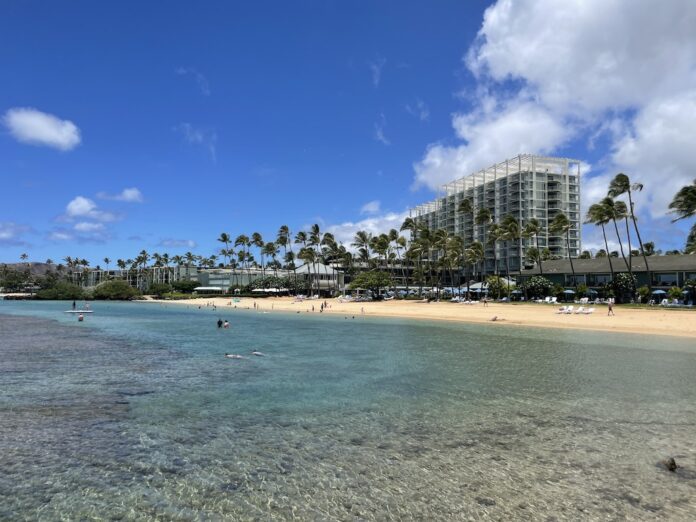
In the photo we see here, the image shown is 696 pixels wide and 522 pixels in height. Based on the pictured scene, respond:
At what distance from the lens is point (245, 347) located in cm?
2944

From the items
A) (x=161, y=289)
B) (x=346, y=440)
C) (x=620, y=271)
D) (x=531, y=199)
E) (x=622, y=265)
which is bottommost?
(x=346, y=440)

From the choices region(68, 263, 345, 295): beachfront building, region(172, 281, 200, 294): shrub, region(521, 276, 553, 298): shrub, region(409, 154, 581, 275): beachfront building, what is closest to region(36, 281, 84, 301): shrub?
region(68, 263, 345, 295): beachfront building

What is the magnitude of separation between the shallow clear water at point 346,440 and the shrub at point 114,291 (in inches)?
4939

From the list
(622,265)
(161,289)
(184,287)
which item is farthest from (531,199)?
(161,289)

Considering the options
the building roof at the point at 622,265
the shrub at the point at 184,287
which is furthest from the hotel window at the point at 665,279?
the shrub at the point at 184,287

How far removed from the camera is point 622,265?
244 ft

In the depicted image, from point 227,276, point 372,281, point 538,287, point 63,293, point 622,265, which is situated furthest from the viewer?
point 227,276

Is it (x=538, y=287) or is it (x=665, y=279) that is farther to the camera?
(x=538, y=287)

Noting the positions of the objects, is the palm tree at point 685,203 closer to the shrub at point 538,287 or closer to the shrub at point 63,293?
the shrub at point 538,287

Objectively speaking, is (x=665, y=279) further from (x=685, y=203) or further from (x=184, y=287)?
(x=184, y=287)

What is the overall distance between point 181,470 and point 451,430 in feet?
20.1

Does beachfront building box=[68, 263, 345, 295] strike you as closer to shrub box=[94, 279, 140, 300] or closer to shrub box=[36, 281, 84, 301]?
shrub box=[94, 279, 140, 300]

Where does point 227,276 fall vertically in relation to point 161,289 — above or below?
above

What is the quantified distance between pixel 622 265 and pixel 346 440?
7640 cm
